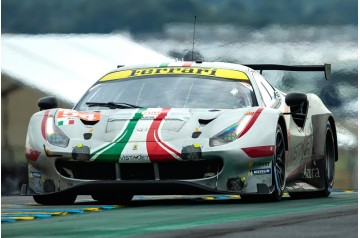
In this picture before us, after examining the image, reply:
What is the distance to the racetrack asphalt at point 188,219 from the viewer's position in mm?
8008

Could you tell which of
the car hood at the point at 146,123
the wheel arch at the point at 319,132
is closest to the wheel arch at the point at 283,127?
the car hood at the point at 146,123

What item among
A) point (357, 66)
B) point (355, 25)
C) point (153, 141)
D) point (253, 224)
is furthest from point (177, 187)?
point (355, 25)

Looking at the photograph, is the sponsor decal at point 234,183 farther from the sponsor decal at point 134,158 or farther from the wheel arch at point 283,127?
the wheel arch at point 283,127

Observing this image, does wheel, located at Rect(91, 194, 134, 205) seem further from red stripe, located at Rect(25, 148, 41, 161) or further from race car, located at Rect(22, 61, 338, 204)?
red stripe, located at Rect(25, 148, 41, 161)

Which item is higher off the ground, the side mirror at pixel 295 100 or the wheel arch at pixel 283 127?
the side mirror at pixel 295 100

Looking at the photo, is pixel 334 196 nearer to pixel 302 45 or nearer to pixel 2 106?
pixel 302 45

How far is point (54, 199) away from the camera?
11359 mm

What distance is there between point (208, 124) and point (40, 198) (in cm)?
150

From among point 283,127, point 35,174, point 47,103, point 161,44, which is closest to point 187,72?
point 283,127

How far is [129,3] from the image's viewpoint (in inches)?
797

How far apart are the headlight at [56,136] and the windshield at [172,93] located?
69 cm

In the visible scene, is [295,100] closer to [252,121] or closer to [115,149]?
[252,121]

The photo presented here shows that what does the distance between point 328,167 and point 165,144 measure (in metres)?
3.13

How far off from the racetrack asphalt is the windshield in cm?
80
